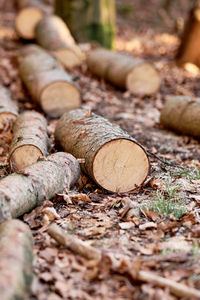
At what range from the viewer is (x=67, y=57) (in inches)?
357

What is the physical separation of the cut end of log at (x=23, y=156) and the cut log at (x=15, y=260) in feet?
4.39

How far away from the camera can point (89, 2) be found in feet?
33.7

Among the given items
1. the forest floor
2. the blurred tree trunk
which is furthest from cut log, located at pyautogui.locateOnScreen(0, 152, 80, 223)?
the blurred tree trunk

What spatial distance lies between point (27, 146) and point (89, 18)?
23.7 feet

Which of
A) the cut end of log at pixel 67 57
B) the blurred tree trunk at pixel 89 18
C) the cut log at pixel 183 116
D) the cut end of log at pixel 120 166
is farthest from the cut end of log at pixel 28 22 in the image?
the cut end of log at pixel 120 166

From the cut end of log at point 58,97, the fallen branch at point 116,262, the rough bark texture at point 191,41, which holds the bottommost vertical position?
the cut end of log at point 58,97

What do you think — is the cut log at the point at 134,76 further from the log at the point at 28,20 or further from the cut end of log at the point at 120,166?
the cut end of log at the point at 120,166

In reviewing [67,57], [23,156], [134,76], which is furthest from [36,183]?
[67,57]

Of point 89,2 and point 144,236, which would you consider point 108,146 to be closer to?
point 144,236

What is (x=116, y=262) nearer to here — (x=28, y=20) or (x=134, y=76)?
(x=134, y=76)

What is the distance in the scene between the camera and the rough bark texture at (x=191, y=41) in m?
9.90

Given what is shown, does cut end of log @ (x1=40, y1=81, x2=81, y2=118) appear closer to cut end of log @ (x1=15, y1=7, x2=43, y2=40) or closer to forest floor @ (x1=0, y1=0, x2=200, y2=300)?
forest floor @ (x1=0, y1=0, x2=200, y2=300)

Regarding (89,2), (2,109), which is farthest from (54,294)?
(89,2)

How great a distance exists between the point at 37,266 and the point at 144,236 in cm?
95
